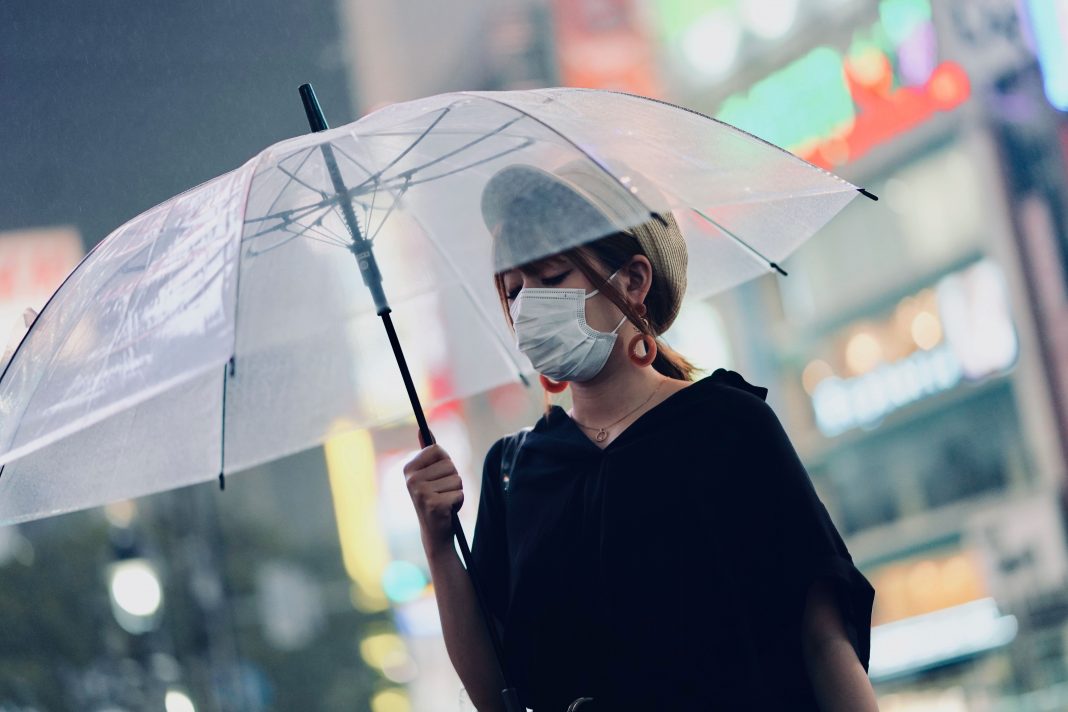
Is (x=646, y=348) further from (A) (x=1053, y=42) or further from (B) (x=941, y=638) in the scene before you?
(B) (x=941, y=638)

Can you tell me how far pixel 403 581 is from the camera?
4134 cm

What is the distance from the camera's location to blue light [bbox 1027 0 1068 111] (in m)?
15.9

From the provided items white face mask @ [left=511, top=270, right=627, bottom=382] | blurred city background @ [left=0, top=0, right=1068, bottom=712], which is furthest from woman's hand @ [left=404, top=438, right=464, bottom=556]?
blurred city background @ [left=0, top=0, right=1068, bottom=712]

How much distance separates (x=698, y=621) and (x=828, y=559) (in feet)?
0.70

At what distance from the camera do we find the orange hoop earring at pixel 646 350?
2.32 m

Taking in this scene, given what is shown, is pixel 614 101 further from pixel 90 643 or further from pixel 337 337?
pixel 90 643

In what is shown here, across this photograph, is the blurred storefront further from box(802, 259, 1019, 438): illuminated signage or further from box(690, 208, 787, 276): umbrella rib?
box(690, 208, 787, 276): umbrella rib

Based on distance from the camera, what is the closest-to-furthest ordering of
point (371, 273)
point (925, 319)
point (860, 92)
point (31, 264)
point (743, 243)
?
point (371, 273) → point (743, 243) → point (31, 264) → point (925, 319) → point (860, 92)

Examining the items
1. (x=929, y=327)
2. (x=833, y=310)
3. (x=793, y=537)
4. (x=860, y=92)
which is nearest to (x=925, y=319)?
(x=929, y=327)

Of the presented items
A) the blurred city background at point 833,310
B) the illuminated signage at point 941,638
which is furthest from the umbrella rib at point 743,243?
the illuminated signage at point 941,638

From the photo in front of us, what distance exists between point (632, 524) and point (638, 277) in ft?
1.32

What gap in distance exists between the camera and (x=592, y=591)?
86.7 inches

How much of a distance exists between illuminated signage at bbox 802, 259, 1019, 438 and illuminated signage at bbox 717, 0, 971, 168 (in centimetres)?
274

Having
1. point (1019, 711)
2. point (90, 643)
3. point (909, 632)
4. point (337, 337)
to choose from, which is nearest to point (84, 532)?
point (90, 643)
